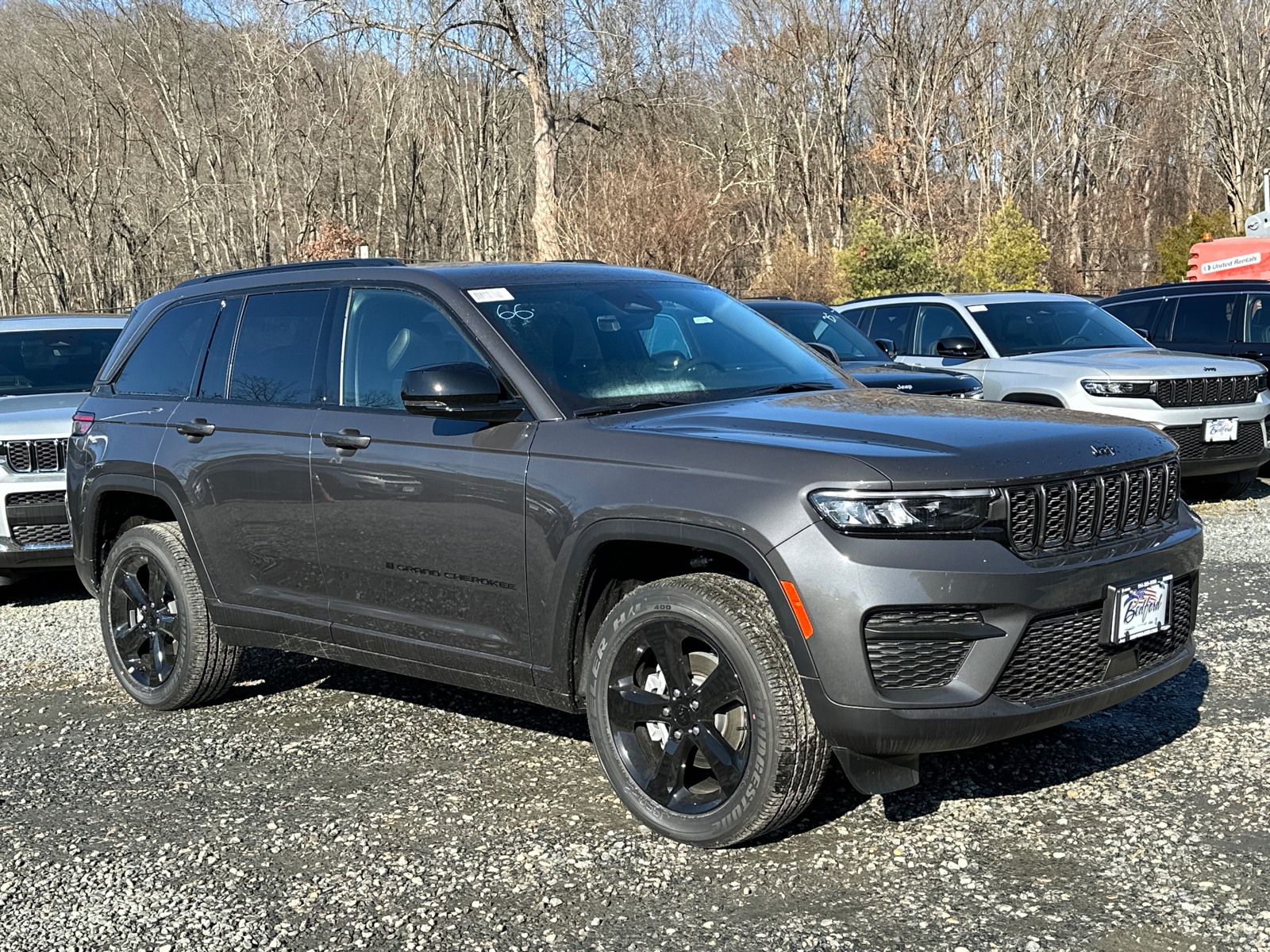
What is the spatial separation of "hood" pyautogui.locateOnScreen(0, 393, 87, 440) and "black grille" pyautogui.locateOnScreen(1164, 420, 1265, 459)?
7.88 meters

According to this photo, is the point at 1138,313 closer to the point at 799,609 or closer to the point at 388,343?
the point at 388,343

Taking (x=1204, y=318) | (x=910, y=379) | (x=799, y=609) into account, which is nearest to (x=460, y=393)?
(x=799, y=609)

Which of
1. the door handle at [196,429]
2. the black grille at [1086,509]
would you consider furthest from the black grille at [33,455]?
the black grille at [1086,509]

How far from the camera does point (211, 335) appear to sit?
592cm

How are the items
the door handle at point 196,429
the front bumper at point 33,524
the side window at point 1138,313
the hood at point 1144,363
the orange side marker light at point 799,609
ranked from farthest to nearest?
the side window at point 1138,313 < the hood at point 1144,363 < the front bumper at point 33,524 < the door handle at point 196,429 < the orange side marker light at point 799,609

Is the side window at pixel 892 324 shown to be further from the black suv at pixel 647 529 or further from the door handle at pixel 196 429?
→ the door handle at pixel 196 429

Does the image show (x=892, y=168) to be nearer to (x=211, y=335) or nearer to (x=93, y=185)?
(x=93, y=185)

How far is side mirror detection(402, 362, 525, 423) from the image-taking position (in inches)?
174

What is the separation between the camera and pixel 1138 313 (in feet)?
44.7

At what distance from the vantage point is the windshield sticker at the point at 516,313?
485 cm

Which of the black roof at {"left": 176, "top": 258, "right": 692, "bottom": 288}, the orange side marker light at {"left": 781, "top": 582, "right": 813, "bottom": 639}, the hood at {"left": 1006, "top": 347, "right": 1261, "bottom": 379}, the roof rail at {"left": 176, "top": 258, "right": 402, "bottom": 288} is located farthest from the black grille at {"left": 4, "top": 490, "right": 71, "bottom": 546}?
the hood at {"left": 1006, "top": 347, "right": 1261, "bottom": 379}

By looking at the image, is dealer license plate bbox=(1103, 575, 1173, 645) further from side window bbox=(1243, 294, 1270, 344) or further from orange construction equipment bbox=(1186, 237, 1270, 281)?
orange construction equipment bbox=(1186, 237, 1270, 281)

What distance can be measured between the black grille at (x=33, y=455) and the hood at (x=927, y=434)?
17.4 feet

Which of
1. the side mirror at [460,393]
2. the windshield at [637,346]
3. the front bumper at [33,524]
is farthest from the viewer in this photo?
the front bumper at [33,524]
